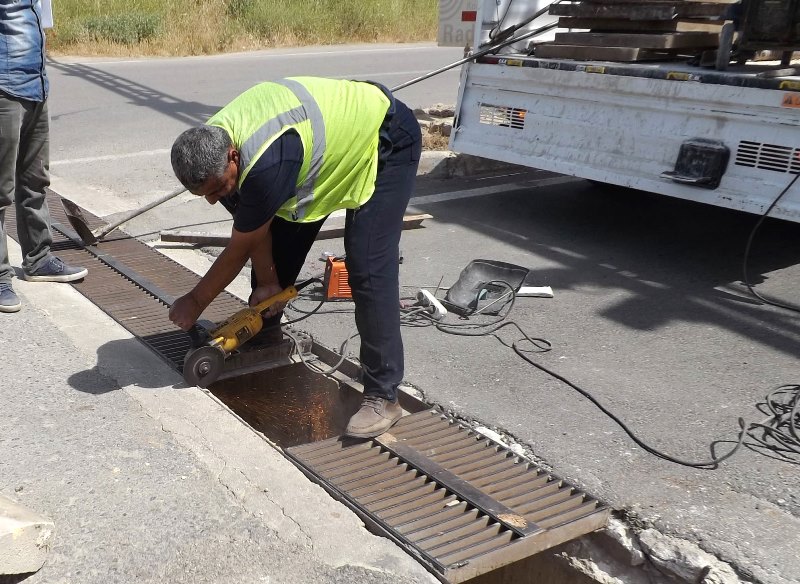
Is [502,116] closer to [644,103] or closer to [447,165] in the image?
[644,103]

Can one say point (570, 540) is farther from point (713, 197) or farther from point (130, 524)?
point (713, 197)

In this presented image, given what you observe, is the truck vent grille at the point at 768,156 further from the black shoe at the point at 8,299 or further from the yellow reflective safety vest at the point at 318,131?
the black shoe at the point at 8,299

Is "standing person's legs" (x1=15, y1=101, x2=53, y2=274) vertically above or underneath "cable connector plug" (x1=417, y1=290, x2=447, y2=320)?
above

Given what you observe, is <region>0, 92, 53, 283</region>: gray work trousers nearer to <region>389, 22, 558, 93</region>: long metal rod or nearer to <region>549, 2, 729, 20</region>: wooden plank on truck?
<region>389, 22, 558, 93</region>: long metal rod

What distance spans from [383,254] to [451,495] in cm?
94

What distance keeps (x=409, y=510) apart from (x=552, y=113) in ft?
13.0

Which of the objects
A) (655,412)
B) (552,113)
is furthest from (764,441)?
(552,113)

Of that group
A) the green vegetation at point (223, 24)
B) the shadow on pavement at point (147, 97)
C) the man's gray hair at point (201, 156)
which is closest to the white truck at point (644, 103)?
the man's gray hair at point (201, 156)

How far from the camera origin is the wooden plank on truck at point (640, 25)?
20.4 feet

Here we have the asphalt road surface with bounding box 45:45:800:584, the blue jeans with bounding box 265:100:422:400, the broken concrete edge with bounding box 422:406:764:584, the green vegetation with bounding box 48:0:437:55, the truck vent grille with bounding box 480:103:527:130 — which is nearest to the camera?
the broken concrete edge with bounding box 422:406:764:584

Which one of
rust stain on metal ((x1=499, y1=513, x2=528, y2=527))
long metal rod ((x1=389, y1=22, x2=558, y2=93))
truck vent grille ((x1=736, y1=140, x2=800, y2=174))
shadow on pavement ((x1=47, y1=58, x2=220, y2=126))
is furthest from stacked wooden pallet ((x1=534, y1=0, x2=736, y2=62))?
shadow on pavement ((x1=47, y1=58, x2=220, y2=126))

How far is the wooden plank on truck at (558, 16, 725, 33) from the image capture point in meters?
6.22

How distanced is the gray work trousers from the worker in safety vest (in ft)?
5.17

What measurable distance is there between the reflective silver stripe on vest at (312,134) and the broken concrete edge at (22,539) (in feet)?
4.24
